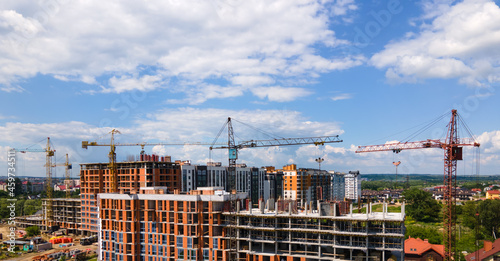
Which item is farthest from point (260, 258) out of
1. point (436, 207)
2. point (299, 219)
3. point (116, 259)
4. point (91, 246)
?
point (436, 207)

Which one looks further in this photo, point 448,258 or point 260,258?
point 448,258

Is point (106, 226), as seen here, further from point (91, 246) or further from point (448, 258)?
point (448, 258)

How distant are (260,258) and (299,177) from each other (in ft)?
296

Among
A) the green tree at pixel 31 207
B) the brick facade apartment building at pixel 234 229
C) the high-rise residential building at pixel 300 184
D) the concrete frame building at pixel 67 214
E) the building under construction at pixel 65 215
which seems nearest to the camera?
the brick facade apartment building at pixel 234 229

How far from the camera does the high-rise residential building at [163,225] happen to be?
56.5 m

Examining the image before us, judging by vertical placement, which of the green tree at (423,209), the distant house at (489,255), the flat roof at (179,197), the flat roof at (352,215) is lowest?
the green tree at (423,209)

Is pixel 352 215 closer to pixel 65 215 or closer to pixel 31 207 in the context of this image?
pixel 65 215

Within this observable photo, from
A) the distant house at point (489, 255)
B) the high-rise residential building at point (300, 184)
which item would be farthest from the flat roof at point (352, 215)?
the high-rise residential building at point (300, 184)

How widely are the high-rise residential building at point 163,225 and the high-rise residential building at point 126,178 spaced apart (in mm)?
27828

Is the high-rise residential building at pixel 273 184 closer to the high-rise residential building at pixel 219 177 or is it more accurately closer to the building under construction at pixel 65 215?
the high-rise residential building at pixel 219 177

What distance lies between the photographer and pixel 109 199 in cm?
6394

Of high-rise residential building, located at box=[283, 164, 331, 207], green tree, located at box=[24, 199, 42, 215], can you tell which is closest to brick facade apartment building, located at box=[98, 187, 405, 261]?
high-rise residential building, located at box=[283, 164, 331, 207]

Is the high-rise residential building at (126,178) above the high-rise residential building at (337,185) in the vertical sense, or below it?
above

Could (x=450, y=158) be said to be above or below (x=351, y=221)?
above
